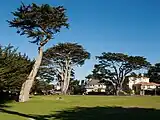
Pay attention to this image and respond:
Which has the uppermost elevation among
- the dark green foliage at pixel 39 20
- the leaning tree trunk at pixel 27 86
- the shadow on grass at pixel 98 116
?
the dark green foliage at pixel 39 20

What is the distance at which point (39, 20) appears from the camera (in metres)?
50.0

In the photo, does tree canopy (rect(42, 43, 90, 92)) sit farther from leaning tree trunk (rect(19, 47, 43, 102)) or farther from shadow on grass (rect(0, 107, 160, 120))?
shadow on grass (rect(0, 107, 160, 120))

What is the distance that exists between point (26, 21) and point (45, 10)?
3.32 m

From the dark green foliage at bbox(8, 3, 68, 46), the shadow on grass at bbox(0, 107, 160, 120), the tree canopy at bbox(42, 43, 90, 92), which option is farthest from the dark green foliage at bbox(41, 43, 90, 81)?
the shadow on grass at bbox(0, 107, 160, 120)

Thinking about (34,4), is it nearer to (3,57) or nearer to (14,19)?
(14,19)

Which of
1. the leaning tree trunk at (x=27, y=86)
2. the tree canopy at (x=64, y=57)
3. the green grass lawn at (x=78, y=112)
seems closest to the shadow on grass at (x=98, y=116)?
the green grass lawn at (x=78, y=112)

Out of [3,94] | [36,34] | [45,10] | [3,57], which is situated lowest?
[3,94]

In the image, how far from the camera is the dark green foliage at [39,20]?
4919 cm

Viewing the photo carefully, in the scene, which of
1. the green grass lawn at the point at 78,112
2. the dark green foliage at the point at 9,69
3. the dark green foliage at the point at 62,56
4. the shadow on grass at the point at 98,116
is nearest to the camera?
the shadow on grass at the point at 98,116

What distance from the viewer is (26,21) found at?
4988 centimetres

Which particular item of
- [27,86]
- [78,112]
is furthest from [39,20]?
[78,112]

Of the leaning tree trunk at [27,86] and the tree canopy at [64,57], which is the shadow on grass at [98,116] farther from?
the tree canopy at [64,57]

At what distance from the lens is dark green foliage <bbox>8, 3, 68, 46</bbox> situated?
49.2 meters

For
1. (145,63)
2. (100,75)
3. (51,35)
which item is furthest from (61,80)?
(51,35)
